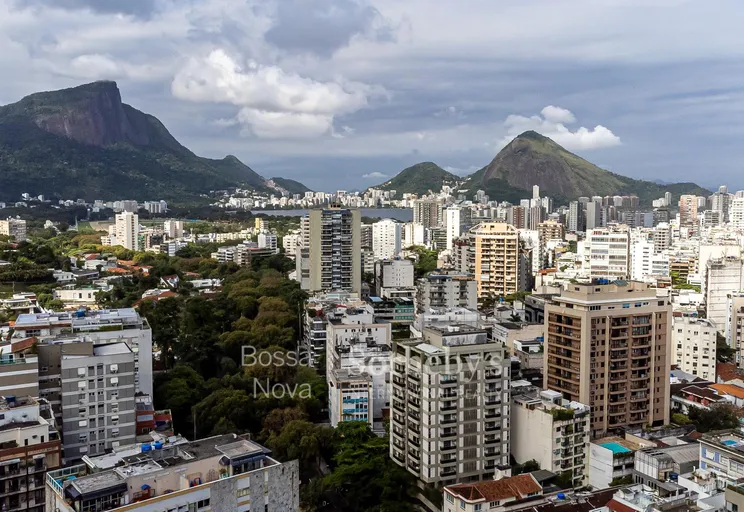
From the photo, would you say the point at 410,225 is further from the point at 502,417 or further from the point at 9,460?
the point at 9,460

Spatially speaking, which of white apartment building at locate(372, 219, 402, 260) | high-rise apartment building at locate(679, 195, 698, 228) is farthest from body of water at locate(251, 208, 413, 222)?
white apartment building at locate(372, 219, 402, 260)

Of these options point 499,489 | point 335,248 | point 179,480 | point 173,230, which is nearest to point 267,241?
point 173,230

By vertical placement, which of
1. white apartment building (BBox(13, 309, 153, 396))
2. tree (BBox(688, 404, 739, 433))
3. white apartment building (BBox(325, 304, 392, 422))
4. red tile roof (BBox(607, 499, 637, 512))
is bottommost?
tree (BBox(688, 404, 739, 433))

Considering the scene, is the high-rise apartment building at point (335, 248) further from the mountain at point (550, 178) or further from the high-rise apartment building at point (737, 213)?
the mountain at point (550, 178)

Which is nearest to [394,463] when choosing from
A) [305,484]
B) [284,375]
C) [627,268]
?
[305,484]

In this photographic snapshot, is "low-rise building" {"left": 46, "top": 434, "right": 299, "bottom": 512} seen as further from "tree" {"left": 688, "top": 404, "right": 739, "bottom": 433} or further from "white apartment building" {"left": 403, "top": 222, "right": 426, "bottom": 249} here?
"white apartment building" {"left": 403, "top": 222, "right": 426, "bottom": 249}

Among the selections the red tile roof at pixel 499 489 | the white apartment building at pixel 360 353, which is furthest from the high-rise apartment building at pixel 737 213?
the red tile roof at pixel 499 489

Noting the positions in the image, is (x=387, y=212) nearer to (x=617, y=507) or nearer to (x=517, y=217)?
(x=517, y=217)
